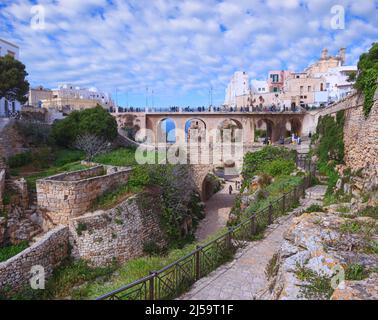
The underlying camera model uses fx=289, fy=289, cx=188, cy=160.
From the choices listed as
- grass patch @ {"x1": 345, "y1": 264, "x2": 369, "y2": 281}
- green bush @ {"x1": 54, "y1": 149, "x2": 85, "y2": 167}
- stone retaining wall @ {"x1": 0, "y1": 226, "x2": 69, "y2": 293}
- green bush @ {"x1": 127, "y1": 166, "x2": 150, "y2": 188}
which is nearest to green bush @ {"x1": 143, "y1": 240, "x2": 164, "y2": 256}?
green bush @ {"x1": 127, "y1": 166, "x2": 150, "y2": 188}

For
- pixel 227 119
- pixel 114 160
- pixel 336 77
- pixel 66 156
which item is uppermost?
pixel 336 77

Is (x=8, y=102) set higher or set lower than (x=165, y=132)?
higher

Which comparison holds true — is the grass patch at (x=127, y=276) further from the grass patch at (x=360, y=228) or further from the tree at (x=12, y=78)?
the tree at (x=12, y=78)

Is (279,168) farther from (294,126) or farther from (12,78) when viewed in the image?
(294,126)

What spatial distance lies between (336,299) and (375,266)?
1.39 metres

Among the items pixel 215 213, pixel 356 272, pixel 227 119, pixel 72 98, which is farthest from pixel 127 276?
pixel 72 98

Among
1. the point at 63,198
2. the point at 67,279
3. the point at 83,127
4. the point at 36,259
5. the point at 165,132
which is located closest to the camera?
the point at 36,259

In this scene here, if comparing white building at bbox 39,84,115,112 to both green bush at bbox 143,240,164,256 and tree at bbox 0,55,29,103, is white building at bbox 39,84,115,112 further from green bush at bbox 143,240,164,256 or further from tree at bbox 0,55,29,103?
green bush at bbox 143,240,164,256

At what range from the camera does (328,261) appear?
481 cm

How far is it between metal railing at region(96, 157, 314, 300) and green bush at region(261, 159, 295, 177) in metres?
6.56

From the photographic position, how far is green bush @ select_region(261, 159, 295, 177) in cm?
1779

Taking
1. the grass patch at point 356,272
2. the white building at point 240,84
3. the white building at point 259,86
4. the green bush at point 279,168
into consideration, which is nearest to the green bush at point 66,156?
the green bush at point 279,168

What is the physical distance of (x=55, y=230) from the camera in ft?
35.9

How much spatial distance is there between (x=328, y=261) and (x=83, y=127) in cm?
2545
